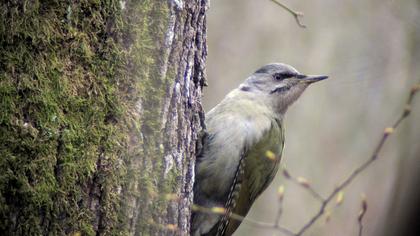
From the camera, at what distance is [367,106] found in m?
7.36

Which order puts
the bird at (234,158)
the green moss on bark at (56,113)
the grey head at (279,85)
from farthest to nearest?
the grey head at (279,85)
the bird at (234,158)
the green moss on bark at (56,113)

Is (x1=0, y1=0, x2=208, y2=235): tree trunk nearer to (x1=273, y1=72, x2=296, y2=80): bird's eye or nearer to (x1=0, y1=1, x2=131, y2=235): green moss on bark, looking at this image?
(x1=0, y1=1, x2=131, y2=235): green moss on bark

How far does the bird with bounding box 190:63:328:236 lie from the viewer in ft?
14.6

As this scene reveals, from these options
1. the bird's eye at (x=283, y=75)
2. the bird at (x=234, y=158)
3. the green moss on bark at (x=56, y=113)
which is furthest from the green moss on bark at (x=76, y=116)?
the bird's eye at (x=283, y=75)

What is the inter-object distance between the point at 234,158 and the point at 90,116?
178cm

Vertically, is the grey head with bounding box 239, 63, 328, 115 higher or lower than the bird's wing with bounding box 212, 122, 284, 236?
higher

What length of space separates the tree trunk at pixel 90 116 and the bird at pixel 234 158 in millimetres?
1111

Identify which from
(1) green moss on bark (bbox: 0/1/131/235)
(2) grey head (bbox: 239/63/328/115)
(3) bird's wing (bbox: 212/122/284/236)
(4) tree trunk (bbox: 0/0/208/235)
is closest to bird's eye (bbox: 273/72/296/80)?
(2) grey head (bbox: 239/63/328/115)

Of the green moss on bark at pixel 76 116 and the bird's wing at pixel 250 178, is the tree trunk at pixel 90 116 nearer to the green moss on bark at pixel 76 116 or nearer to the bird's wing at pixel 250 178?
the green moss on bark at pixel 76 116

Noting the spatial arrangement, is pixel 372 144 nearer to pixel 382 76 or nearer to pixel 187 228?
pixel 382 76

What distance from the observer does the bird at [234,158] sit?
175 inches

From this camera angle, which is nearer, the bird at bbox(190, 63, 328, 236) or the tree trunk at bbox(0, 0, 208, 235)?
the tree trunk at bbox(0, 0, 208, 235)

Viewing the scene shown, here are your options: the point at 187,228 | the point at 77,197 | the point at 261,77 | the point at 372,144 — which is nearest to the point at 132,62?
the point at 77,197

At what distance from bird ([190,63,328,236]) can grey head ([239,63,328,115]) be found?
4cm
